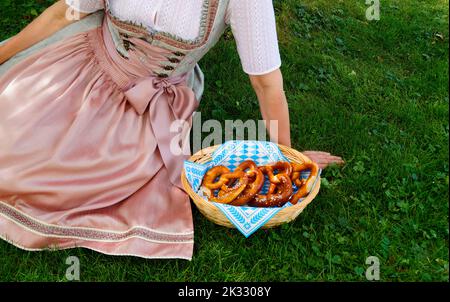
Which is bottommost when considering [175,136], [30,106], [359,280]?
[359,280]

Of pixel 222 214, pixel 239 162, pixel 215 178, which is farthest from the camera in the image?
pixel 239 162

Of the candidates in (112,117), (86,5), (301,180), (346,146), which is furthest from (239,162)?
(86,5)

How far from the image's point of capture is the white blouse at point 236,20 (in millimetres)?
2139

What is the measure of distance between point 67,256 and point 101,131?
0.49m

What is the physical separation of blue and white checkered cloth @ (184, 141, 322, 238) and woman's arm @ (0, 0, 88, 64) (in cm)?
80

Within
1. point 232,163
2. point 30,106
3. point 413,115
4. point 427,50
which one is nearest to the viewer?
point 30,106

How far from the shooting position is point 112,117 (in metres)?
2.33

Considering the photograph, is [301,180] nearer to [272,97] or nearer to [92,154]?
[272,97]

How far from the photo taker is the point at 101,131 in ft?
7.47

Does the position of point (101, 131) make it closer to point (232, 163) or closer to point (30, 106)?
point (30, 106)

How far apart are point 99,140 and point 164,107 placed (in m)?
0.32

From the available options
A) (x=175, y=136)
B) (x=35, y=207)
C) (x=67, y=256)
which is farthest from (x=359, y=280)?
(x=35, y=207)

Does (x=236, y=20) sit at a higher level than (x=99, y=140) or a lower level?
higher

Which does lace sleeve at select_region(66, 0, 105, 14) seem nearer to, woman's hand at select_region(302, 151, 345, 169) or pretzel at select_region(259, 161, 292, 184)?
pretzel at select_region(259, 161, 292, 184)
